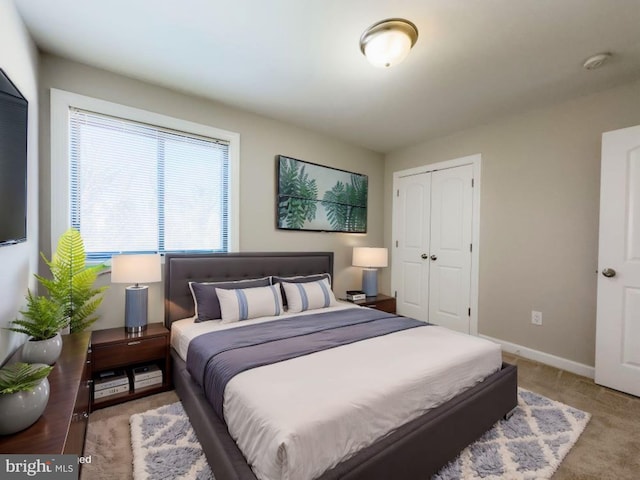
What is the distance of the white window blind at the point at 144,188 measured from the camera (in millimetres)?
2348

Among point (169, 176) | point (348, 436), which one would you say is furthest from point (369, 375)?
point (169, 176)

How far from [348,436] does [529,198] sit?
3.00m

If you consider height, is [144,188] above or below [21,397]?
above

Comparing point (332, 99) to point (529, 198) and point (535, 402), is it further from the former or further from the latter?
point (535, 402)

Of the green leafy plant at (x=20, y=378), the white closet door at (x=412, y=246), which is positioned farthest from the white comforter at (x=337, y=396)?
the white closet door at (x=412, y=246)

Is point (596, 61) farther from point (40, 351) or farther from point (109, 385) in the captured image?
point (109, 385)

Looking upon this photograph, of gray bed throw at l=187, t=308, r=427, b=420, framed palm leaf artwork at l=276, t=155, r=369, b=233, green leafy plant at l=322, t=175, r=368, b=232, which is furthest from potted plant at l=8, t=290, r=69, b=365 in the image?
green leafy plant at l=322, t=175, r=368, b=232

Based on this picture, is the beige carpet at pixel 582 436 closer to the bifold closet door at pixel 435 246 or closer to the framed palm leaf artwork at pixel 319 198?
the bifold closet door at pixel 435 246

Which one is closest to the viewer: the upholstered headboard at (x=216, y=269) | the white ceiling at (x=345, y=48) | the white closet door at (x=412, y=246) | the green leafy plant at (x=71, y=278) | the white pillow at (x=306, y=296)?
the white ceiling at (x=345, y=48)

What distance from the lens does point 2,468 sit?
0.87 meters

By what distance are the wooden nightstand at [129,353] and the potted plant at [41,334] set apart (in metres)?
0.58

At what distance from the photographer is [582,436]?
72.1 inches

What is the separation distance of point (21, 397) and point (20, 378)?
83 millimetres

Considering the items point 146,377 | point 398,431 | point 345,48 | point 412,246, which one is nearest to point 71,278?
point 146,377
